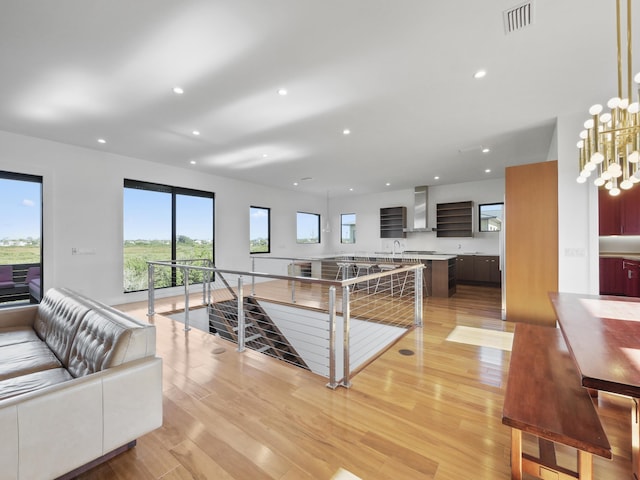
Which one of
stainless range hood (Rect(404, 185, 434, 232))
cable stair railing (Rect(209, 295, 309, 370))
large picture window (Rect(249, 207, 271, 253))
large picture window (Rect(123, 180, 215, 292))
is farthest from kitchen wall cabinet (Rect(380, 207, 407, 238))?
large picture window (Rect(123, 180, 215, 292))

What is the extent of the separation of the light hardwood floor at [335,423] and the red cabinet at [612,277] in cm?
363

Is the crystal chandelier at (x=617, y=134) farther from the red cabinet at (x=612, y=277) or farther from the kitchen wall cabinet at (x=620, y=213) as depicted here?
the red cabinet at (x=612, y=277)

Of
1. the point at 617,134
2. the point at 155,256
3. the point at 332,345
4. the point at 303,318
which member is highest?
the point at 617,134

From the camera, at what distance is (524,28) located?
219 centimetres

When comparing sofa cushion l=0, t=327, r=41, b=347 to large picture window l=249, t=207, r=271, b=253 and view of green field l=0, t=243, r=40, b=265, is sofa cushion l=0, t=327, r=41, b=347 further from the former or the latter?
large picture window l=249, t=207, r=271, b=253

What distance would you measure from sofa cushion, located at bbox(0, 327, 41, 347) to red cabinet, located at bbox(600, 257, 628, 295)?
8.03 m

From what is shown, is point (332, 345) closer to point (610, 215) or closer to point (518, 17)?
point (518, 17)

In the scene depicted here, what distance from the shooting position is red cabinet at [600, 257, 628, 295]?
491 cm

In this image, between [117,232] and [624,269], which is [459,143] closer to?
[624,269]

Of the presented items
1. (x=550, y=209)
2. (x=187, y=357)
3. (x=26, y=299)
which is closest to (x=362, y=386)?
(x=187, y=357)

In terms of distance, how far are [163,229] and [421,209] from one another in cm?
691

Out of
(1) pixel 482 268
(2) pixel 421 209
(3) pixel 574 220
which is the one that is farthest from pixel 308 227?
(3) pixel 574 220

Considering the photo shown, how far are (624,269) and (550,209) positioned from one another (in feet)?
7.40

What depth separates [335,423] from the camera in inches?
75.9
